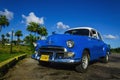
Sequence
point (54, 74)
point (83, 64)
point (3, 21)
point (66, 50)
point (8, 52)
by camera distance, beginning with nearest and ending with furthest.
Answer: point (54, 74) < point (66, 50) < point (83, 64) < point (8, 52) < point (3, 21)

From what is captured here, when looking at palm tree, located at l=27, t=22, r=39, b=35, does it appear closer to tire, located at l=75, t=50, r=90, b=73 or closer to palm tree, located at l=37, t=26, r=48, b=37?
palm tree, located at l=37, t=26, r=48, b=37

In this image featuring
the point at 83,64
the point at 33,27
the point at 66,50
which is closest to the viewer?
the point at 66,50

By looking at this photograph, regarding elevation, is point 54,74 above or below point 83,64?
below

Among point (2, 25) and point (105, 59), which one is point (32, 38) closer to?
point (105, 59)

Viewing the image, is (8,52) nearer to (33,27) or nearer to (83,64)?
(83,64)

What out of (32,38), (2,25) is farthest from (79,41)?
(2,25)

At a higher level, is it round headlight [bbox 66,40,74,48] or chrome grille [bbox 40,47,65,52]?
round headlight [bbox 66,40,74,48]

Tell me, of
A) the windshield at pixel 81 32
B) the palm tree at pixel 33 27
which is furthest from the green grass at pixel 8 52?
the palm tree at pixel 33 27

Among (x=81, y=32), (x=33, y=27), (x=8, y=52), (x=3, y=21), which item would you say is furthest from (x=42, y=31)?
(x=81, y=32)

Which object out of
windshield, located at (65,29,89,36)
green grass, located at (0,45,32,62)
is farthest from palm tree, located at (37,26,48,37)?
windshield, located at (65,29,89,36)

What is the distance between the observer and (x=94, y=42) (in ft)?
27.0

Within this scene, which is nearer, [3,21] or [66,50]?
[66,50]

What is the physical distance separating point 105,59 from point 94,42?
3048mm

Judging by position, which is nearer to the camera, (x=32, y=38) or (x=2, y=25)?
(x=32, y=38)
